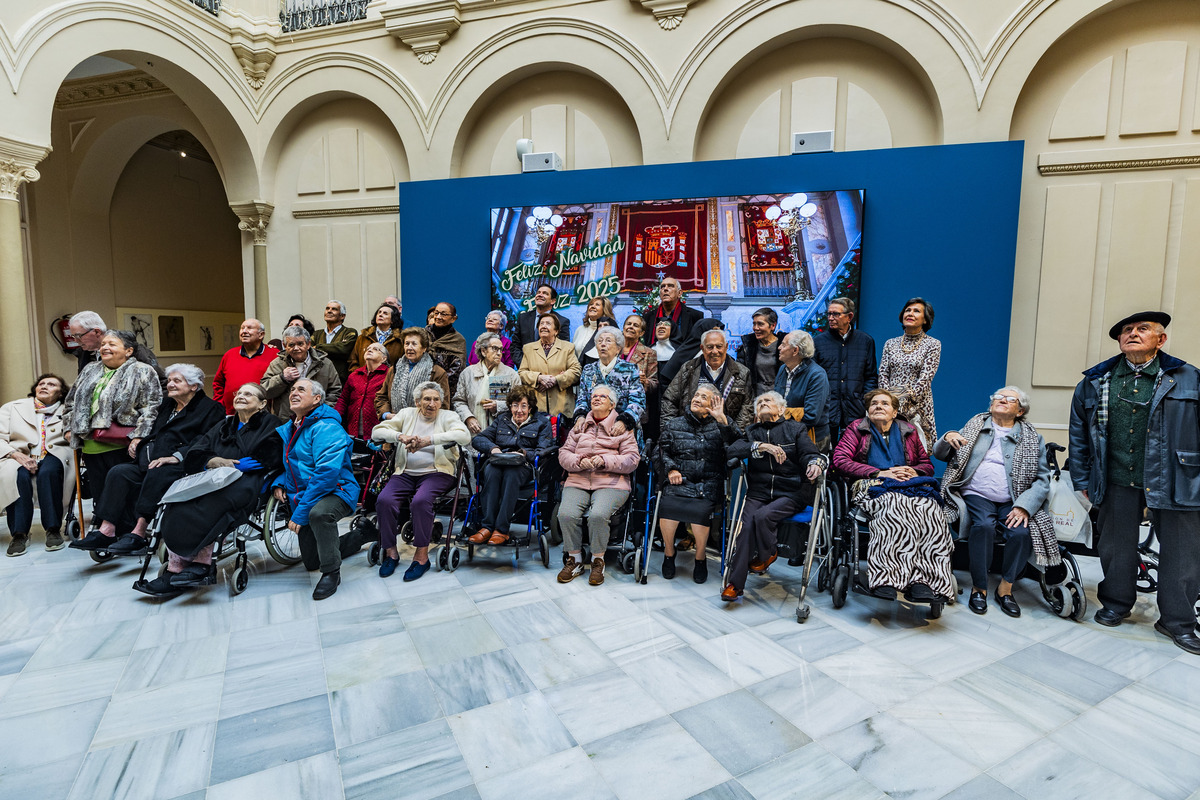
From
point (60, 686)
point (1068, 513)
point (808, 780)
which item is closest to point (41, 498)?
point (60, 686)

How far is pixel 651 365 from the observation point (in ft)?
15.0

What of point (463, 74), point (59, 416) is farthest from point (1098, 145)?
point (59, 416)

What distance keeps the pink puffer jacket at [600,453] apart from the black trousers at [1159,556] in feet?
8.73

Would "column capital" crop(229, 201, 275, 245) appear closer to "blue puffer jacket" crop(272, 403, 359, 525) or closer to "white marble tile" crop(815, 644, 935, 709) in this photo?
"blue puffer jacket" crop(272, 403, 359, 525)

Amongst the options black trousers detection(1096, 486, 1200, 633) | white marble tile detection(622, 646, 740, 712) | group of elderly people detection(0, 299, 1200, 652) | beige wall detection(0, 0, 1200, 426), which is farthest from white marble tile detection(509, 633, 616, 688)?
beige wall detection(0, 0, 1200, 426)

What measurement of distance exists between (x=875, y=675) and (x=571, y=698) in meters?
1.39

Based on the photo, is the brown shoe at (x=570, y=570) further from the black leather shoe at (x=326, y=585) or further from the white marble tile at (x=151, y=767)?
the white marble tile at (x=151, y=767)

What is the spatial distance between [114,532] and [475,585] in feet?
8.20

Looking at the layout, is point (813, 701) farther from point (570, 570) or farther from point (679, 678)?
point (570, 570)

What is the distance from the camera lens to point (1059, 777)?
2100mm

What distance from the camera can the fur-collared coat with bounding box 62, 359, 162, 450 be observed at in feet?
13.5

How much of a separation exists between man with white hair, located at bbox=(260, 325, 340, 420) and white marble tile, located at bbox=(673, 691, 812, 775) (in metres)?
3.68

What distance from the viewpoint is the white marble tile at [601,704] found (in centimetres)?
236

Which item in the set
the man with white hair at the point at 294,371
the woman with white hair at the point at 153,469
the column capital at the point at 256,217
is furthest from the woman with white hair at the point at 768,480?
the column capital at the point at 256,217
